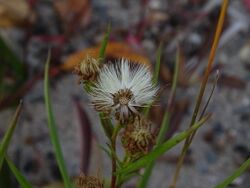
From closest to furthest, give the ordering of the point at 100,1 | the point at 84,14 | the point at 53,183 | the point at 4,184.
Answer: the point at 4,184 → the point at 53,183 → the point at 84,14 → the point at 100,1

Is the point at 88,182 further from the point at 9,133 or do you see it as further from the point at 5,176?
the point at 5,176

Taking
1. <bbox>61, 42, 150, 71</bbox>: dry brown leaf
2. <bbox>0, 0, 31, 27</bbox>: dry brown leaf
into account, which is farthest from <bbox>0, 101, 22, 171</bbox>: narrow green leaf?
<bbox>0, 0, 31, 27</bbox>: dry brown leaf

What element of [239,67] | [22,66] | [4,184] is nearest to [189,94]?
[239,67]

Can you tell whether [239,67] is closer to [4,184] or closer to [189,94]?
[189,94]

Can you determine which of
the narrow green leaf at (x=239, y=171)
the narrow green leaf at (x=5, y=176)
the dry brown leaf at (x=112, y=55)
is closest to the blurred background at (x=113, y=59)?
the dry brown leaf at (x=112, y=55)

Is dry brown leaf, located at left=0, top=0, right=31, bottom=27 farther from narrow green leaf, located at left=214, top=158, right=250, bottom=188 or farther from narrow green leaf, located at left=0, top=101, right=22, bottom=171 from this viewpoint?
narrow green leaf, located at left=214, top=158, right=250, bottom=188

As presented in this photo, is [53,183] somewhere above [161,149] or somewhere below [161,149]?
below

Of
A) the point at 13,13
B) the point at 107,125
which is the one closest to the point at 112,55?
the point at 13,13

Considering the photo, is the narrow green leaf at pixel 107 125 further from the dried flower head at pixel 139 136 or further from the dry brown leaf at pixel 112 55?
the dry brown leaf at pixel 112 55
